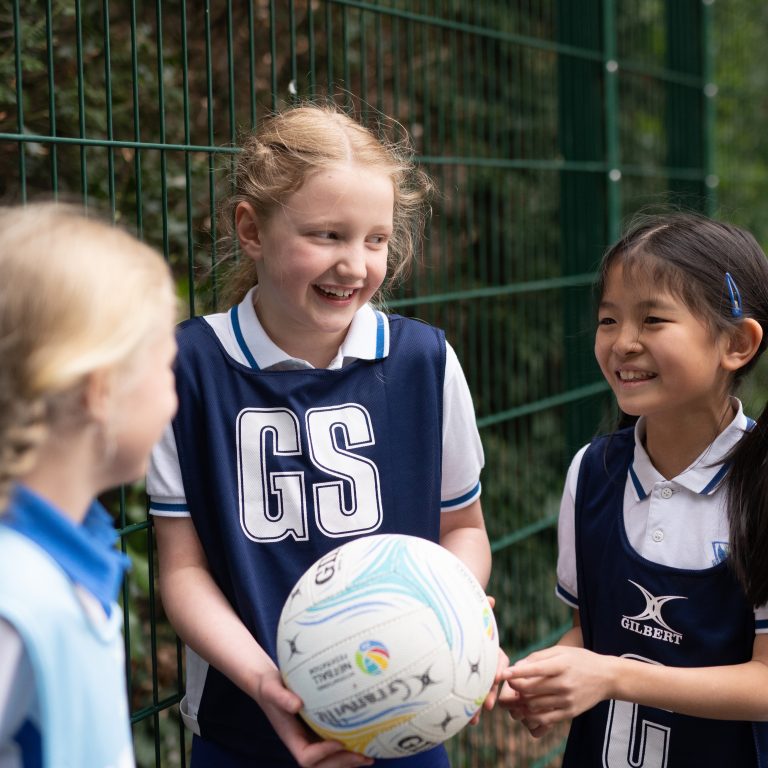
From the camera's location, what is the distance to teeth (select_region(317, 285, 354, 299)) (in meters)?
2.17

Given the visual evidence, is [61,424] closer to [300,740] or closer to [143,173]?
[300,740]

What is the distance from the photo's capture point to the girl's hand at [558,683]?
79.0 inches

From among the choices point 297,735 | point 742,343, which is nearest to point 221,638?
point 297,735

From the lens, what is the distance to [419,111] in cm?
459

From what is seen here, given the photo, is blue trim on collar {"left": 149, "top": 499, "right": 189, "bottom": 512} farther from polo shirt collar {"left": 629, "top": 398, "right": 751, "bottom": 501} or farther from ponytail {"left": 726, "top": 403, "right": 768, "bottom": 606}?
ponytail {"left": 726, "top": 403, "right": 768, "bottom": 606}

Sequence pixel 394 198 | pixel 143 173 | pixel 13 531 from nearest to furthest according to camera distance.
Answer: pixel 13 531 → pixel 394 198 → pixel 143 173

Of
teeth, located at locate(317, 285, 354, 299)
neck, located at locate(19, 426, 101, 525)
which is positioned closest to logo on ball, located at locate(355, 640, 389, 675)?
neck, located at locate(19, 426, 101, 525)

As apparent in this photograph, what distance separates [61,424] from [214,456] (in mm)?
754

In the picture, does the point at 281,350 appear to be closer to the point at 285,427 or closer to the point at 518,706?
the point at 285,427


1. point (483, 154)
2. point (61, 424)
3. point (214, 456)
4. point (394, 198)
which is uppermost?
point (483, 154)

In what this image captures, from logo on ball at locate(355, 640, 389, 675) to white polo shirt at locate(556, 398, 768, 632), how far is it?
2.51 ft

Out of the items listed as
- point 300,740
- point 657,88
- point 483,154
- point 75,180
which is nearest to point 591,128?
point 483,154

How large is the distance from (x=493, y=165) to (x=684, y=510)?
6.13ft

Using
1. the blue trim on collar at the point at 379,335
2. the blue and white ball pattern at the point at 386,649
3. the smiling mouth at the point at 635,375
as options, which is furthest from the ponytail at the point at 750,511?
the blue trim on collar at the point at 379,335
